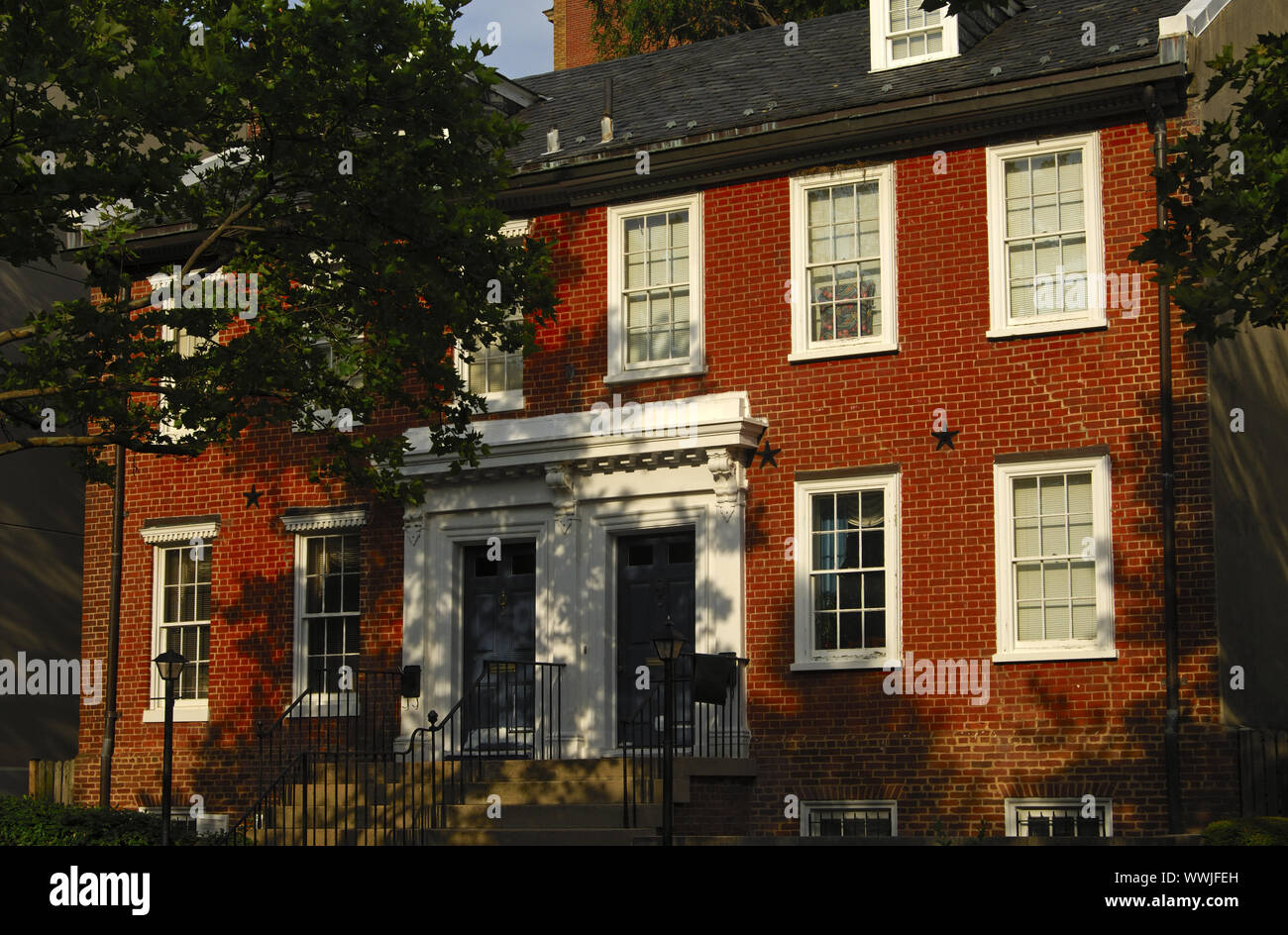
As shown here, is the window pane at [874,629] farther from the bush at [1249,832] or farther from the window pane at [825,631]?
the bush at [1249,832]

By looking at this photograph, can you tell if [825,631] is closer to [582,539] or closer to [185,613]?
[582,539]

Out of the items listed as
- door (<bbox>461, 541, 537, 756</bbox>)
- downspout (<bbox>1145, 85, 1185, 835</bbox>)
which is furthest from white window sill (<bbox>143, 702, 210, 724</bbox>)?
downspout (<bbox>1145, 85, 1185, 835</bbox>)

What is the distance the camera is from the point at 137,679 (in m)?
23.2

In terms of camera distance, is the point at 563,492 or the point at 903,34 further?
the point at 903,34

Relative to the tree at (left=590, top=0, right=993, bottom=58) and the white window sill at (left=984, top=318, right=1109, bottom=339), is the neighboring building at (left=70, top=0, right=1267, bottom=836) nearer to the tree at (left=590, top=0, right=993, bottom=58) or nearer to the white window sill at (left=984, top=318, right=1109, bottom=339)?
the white window sill at (left=984, top=318, right=1109, bottom=339)

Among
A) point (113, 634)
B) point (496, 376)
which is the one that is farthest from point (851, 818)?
point (113, 634)

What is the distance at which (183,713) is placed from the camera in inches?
891

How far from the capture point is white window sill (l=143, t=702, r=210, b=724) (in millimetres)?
22500

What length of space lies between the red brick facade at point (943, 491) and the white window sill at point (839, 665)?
0.06 meters

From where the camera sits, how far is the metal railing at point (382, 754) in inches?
714

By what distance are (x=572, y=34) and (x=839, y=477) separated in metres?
28.7

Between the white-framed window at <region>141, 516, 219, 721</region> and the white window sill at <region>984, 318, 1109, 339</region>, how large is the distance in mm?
10729

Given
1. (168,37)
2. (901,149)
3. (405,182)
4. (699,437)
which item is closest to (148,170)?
(168,37)

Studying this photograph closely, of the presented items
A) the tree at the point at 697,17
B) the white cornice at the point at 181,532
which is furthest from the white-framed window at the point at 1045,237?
the tree at the point at 697,17
